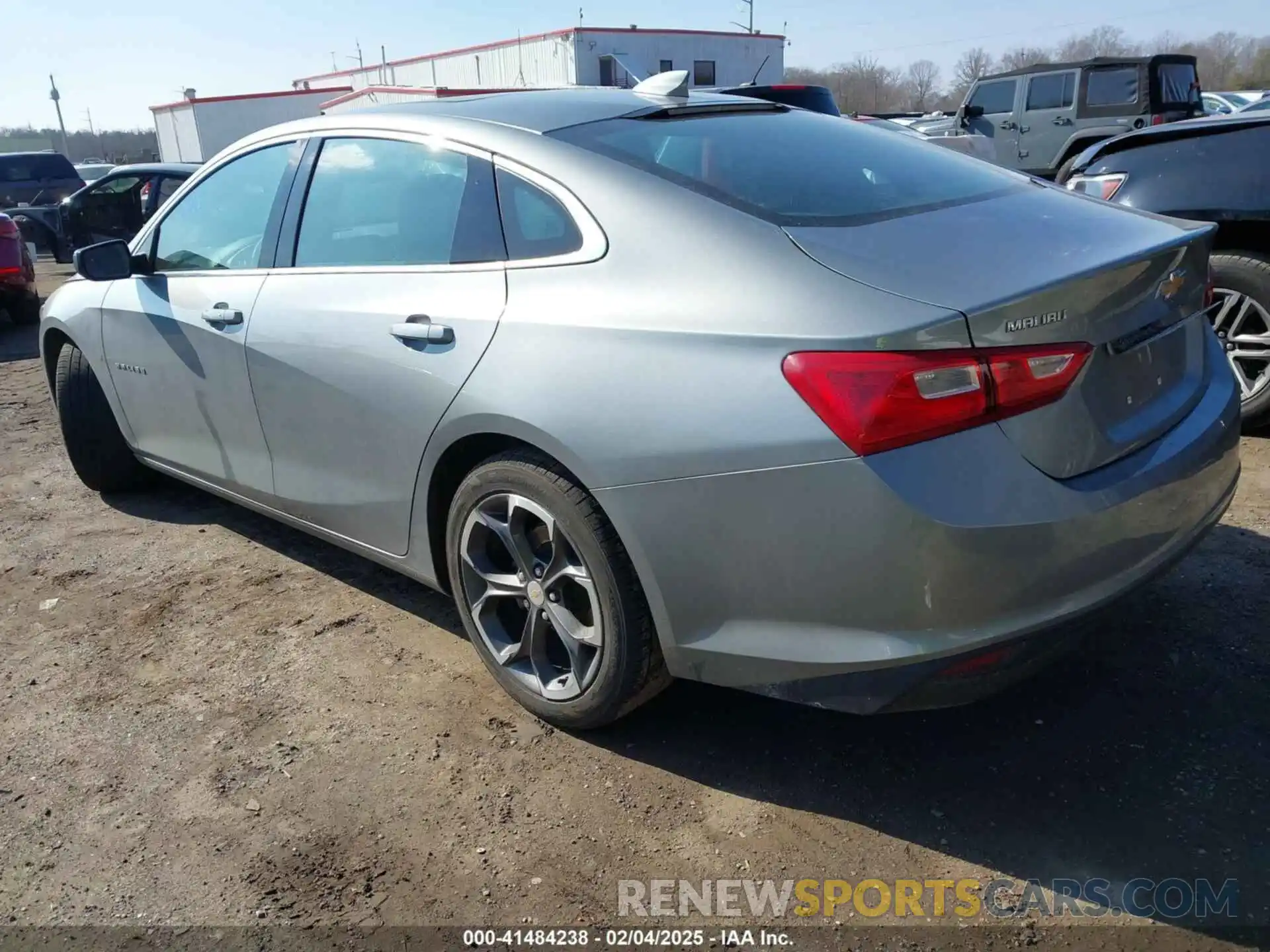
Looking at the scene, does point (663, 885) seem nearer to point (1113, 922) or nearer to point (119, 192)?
point (1113, 922)

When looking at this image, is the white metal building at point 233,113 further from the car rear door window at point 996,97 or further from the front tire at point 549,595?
the front tire at point 549,595

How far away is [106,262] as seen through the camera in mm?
3818

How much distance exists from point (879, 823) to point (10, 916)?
1.94m

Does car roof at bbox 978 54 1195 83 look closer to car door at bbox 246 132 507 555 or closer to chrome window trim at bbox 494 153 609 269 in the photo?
car door at bbox 246 132 507 555

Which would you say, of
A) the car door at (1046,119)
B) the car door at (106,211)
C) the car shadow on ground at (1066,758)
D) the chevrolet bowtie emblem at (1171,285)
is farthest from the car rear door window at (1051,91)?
the chevrolet bowtie emblem at (1171,285)

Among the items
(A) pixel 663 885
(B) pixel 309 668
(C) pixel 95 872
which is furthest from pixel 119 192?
(A) pixel 663 885

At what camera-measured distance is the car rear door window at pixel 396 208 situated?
270 centimetres

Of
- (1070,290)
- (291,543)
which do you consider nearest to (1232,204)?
(1070,290)

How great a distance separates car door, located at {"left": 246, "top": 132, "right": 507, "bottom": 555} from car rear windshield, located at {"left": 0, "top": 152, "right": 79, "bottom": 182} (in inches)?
616

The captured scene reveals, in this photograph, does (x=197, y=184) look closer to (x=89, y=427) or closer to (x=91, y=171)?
(x=89, y=427)

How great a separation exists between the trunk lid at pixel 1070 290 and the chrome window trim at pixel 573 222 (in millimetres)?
473

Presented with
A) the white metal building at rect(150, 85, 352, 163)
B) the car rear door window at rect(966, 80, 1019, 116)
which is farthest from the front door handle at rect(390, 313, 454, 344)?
the white metal building at rect(150, 85, 352, 163)

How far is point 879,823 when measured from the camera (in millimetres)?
2332

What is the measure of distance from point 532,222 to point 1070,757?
74.3 inches
